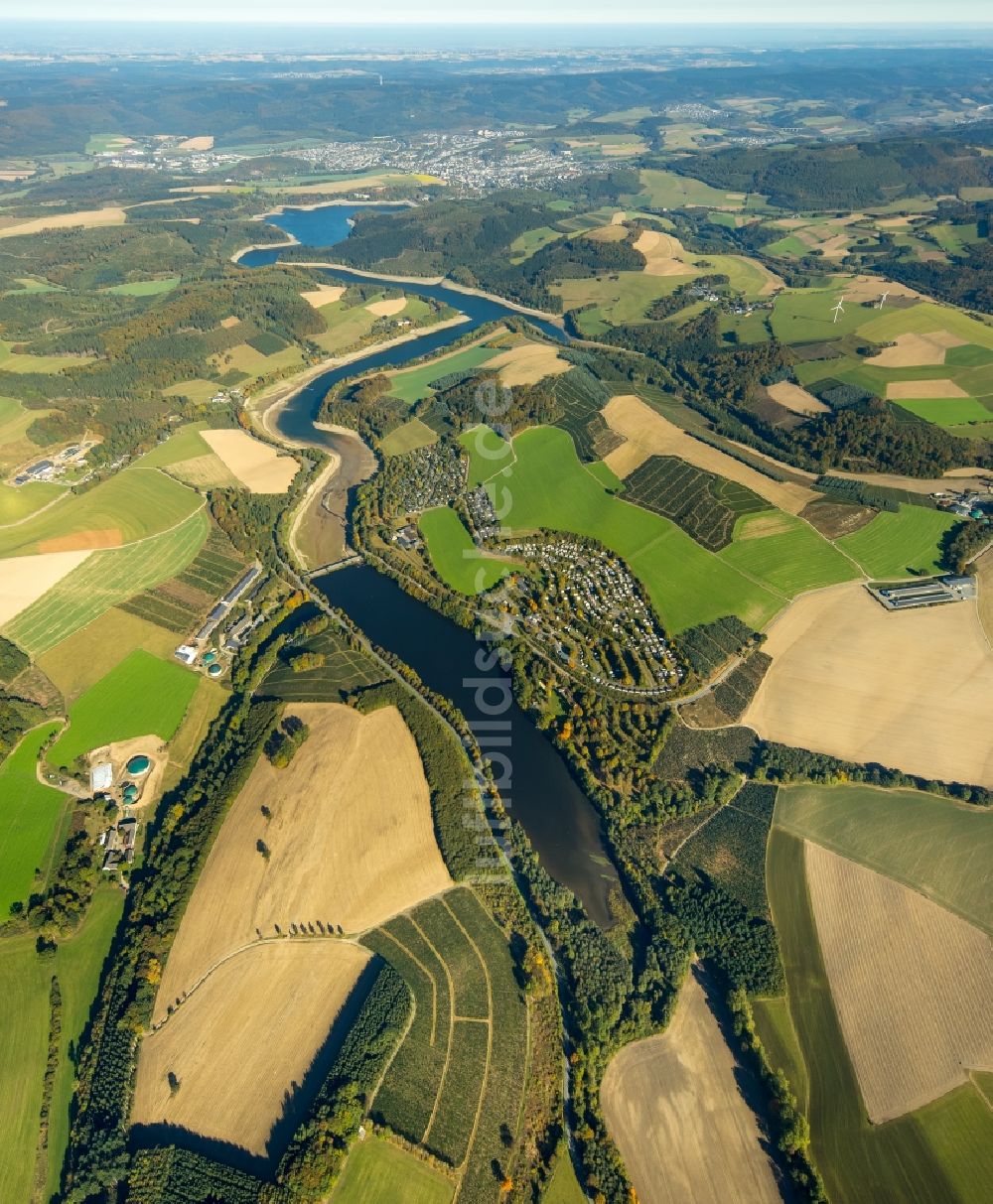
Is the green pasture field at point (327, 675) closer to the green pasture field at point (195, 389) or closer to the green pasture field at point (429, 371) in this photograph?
the green pasture field at point (429, 371)

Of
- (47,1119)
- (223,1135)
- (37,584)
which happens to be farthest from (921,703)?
(37,584)

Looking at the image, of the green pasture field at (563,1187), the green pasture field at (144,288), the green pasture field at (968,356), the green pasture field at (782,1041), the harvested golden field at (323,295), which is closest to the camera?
the green pasture field at (563,1187)

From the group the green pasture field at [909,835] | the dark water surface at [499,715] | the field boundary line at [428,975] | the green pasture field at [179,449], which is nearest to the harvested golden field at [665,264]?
the dark water surface at [499,715]

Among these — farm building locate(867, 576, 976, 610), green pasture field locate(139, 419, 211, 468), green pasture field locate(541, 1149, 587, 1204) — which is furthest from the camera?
green pasture field locate(139, 419, 211, 468)

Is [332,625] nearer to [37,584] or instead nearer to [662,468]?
[37,584]

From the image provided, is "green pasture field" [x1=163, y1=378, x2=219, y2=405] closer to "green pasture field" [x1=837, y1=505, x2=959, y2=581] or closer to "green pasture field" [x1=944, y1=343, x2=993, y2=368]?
"green pasture field" [x1=837, y1=505, x2=959, y2=581]

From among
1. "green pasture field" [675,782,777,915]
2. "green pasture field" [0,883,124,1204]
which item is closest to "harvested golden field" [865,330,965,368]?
"green pasture field" [675,782,777,915]

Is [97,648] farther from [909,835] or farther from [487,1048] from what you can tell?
[909,835]
